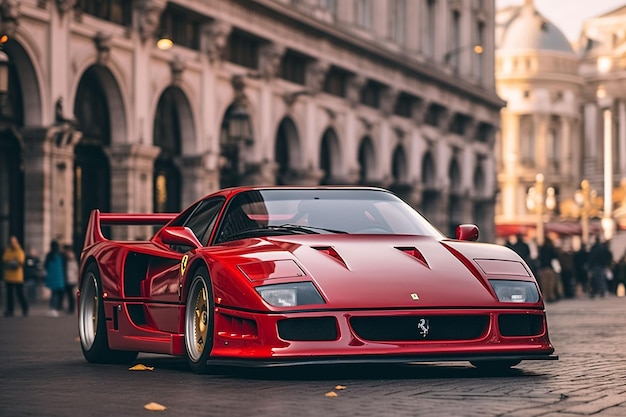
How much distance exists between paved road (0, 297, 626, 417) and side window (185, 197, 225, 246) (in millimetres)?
932

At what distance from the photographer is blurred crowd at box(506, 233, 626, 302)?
3438 centimetres

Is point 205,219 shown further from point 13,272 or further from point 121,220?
point 13,272

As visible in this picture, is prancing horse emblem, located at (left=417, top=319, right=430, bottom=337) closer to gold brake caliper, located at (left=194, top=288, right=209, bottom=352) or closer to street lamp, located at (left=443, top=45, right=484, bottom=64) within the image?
gold brake caliper, located at (left=194, top=288, right=209, bottom=352)

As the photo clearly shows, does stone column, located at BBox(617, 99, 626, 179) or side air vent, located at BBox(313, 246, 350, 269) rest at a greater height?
stone column, located at BBox(617, 99, 626, 179)

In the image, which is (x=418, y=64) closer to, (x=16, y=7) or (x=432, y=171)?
(x=432, y=171)

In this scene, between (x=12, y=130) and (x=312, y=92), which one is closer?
(x=12, y=130)

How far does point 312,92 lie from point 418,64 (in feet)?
37.0

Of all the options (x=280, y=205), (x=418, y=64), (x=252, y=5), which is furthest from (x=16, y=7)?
(x=418, y=64)

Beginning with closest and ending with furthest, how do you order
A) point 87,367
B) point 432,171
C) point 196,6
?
1. point 87,367
2. point 196,6
3. point 432,171

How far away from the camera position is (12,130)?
2962cm

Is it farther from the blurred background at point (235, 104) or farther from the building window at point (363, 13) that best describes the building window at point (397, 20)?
the building window at point (363, 13)

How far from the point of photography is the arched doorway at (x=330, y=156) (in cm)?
4716

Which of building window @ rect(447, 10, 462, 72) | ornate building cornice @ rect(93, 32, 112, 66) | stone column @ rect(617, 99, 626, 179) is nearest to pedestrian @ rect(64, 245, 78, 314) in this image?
ornate building cornice @ rect(93, 32, 112, 66)

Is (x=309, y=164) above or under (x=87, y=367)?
above
